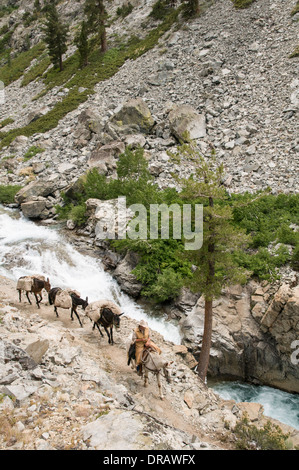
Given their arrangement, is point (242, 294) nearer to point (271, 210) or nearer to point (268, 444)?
point (271, 210)

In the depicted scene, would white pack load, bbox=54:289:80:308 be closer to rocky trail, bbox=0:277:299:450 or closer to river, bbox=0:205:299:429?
rocky trail, bbox=0:277:299:450

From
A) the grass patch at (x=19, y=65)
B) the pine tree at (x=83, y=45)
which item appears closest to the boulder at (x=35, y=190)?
the pine tree at (x=83, y=45)

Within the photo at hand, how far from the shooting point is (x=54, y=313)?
13.1 meters

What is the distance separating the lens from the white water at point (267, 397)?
12.2 meters

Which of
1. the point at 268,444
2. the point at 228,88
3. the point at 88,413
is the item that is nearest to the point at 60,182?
the point at 228,88

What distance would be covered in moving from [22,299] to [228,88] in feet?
91.3

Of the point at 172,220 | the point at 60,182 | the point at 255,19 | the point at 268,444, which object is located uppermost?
the point at 255,19

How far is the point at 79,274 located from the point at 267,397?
37.8ft

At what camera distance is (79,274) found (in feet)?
57.9

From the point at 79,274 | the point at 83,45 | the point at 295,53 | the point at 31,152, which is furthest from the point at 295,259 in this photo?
the point at 83,45

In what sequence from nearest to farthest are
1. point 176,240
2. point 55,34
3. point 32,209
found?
point 176,240 → point 32,209 → point 55,34

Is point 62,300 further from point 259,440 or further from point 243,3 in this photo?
point 243,3

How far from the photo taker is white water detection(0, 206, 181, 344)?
53.1 feet

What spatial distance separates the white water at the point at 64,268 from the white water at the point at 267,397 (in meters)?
3.13
